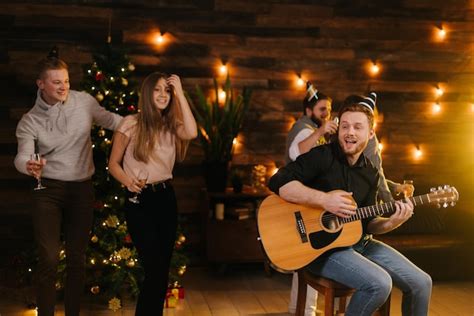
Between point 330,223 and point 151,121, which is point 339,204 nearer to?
point 330,223

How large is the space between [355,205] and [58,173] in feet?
5.59

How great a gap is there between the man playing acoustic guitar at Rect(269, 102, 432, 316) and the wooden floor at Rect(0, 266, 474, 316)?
1.30 meters

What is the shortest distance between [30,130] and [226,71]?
2.41m

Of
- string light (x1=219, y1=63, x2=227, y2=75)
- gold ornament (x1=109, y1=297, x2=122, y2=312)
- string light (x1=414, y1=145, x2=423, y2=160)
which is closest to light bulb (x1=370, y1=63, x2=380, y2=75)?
string light (x1=414, y1=145, x2=423, y2=160)

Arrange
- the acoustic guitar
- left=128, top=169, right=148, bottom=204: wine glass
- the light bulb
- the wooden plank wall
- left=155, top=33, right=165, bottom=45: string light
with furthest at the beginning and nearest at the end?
the light bulb < left=155, top=33, right=165, bottom=45: string light < the wooden plank wall < left=128, top=169, right=148, bottom=204: wine glass < the acoustic guitar

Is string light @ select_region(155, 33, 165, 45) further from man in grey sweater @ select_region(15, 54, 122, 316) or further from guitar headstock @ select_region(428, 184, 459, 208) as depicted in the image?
guitar headstock @ select_region(428, 184, 459, 208)

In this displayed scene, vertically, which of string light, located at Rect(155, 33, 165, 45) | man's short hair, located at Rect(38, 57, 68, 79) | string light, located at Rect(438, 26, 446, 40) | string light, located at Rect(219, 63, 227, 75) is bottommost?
man's short hair, located at Rect(38, 57, 68, 79)

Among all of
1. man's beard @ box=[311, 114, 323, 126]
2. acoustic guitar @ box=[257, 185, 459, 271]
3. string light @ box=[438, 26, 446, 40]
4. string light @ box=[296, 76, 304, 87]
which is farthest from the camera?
string light @ box=[438, 26, 446, 40]

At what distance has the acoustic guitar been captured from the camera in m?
3.28

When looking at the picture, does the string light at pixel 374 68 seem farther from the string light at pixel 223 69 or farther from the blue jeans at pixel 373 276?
the blue jeans at pixel 373 276

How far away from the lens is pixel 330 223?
3311 mm

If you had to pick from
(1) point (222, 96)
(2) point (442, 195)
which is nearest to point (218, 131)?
(1) point (222, 96)

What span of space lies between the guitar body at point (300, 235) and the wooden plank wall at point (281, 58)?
8.18ft

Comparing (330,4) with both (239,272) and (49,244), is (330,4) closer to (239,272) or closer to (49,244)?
(239,272)
